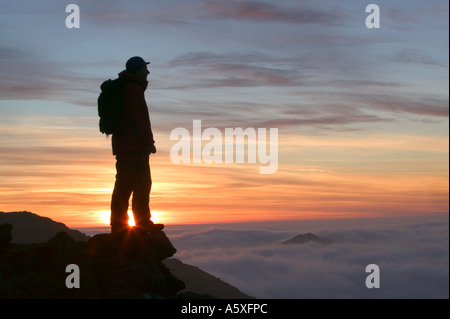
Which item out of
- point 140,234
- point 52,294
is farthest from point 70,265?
point 140,234

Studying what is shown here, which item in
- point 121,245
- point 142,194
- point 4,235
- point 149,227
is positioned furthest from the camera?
point 4,235

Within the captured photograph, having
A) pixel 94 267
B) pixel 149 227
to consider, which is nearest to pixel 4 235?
pixel 94 267

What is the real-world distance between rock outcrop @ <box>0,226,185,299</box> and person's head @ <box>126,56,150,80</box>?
3398mm

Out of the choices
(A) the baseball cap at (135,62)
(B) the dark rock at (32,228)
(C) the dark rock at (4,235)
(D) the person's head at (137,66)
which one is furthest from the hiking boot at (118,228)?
(B) the dark rock at (32,228)

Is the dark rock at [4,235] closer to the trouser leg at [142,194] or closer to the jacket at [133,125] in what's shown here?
the trouser leg at [142,194]

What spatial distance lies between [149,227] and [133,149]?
1896 millimetres

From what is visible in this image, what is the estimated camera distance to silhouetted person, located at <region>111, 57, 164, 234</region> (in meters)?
11.6

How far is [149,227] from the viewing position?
12.4 metres

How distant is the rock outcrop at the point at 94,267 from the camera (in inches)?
438

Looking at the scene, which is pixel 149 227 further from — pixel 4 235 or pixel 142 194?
pixel 4 235

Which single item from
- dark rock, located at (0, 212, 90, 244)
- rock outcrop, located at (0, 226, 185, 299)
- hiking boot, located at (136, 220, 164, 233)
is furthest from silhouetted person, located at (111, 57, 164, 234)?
dark rock, located at (0, 212, 90, 244)

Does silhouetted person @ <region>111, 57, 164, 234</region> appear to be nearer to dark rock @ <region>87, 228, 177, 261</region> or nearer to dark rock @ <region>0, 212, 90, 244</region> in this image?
dark rock @ <region>87, 228, 177, 261</region>
